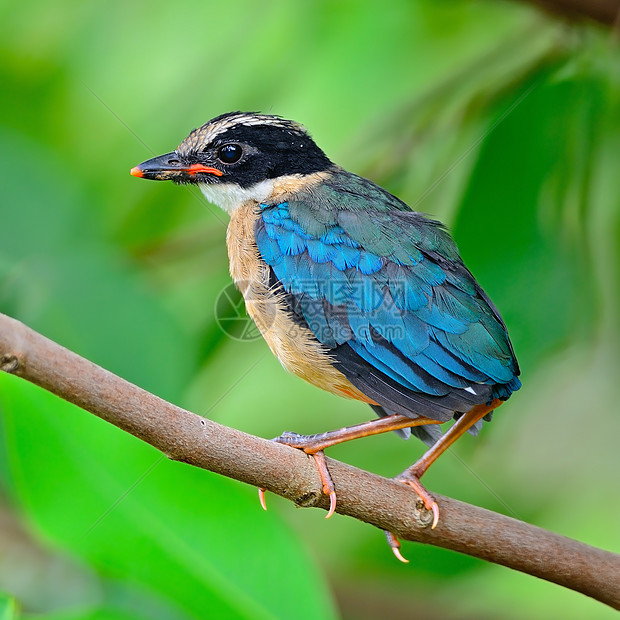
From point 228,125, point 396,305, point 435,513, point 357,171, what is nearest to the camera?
point 435,513

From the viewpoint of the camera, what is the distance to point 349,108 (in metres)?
4.54

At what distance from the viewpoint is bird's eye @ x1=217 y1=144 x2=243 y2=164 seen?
403 centimetres

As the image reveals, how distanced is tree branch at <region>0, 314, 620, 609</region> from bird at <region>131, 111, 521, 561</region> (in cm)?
9

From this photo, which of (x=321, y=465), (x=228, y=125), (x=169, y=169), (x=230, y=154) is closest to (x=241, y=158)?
(x=230, y=154)

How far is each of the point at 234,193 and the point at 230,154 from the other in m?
0.18

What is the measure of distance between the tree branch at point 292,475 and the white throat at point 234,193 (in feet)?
4.95

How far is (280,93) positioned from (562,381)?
2.19 meters

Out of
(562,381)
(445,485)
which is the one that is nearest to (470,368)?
(445,485)

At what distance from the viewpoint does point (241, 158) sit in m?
4.03

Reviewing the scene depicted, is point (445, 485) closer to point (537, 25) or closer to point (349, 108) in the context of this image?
point (349, 108)

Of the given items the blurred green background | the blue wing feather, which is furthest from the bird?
the blurred green background

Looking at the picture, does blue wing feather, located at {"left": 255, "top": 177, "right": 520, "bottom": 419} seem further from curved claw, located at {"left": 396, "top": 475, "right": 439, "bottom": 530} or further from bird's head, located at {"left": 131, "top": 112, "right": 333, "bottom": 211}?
bird's head, located at {"left": 131, "top": 112, "right": 333, "bottom": 211}

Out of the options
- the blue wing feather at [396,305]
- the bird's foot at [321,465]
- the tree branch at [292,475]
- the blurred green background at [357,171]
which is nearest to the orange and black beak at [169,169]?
the blurred green background at [357,171]

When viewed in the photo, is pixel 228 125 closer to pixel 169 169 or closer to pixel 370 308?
pixel 169 169
